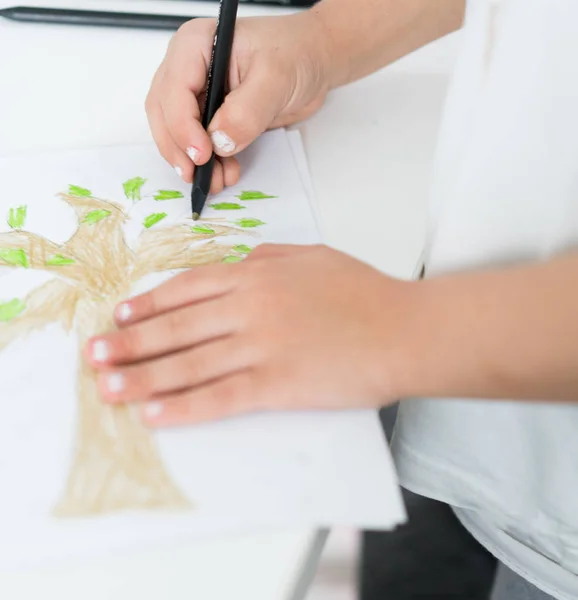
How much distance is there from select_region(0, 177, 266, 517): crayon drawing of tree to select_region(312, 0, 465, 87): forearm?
16 centimetres

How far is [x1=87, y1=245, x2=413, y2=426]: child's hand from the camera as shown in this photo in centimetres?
32

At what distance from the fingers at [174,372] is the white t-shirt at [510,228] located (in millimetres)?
135

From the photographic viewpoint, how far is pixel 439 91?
0.60 m

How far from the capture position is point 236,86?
50cm

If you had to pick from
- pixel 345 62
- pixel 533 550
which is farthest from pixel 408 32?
pixel 533 550

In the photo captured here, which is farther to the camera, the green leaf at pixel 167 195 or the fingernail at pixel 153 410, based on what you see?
the green leaf at pixel 167 195

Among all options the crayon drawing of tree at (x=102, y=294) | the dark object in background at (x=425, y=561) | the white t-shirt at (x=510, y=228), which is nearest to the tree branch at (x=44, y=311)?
the crayon drawing of tree at (x=102, y=294)

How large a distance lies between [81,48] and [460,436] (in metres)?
0.47

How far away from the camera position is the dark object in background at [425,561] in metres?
0.85

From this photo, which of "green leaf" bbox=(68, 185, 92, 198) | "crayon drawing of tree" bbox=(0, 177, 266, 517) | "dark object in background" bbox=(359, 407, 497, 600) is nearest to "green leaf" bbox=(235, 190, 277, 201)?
"crayon drawing of tree" bbox=(0, 177, 266, 517)

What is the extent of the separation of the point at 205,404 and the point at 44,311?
0.12 m

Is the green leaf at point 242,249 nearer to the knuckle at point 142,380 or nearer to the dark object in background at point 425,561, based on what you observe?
the knuckle at point 142,380

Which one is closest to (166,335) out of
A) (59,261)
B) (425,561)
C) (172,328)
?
(172,328)

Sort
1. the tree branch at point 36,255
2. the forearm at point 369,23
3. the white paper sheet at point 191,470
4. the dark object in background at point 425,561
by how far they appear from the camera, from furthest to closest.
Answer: the dark object in background at point 425,561 → the forearm at point 369,23 → the tree branch at point 36,255 → the white paper sheet at point 191,470
